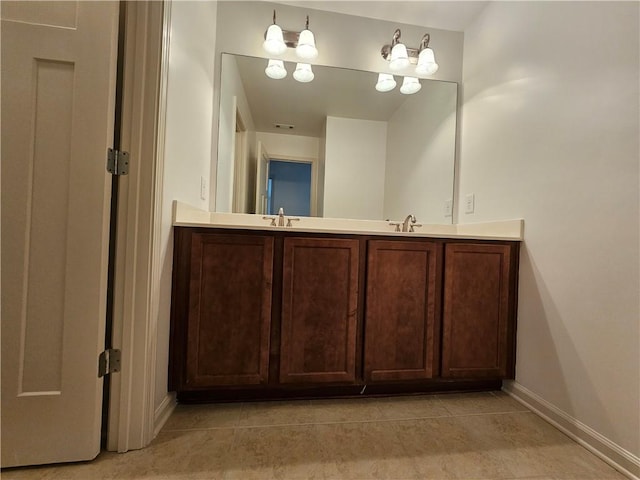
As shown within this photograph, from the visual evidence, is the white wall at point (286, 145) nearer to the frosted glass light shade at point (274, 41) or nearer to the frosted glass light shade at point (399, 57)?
the frosted glass light shade at point (274, 41)

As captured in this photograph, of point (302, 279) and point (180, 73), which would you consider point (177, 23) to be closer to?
point (180, 73)

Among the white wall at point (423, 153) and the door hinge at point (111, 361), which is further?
the white wall at point (423, 153)

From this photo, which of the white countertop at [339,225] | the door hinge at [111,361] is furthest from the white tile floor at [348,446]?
the white countertop at [339,225]

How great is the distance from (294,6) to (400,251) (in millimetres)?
1750

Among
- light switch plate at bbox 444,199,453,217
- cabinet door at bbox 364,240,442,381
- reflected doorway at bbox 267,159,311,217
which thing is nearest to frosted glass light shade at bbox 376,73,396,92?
reflected doorway at bbox 267,159,311,217

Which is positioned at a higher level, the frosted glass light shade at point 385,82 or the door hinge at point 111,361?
the frosted glass light shade at point 385,82

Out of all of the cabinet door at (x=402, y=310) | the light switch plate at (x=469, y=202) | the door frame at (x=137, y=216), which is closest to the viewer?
the door frame at (x=137, y=216)

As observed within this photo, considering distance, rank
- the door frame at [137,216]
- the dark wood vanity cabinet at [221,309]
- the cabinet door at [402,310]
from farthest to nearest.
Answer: the cabinet door at [402,310], the dark wood vanity cabinet at [221,309], the door frame at [137,216]

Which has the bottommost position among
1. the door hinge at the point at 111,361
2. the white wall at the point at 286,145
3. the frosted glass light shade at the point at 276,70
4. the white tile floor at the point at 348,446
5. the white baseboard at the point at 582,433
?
the white tile floor at the point at 348,446

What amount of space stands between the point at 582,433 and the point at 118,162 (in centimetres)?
207

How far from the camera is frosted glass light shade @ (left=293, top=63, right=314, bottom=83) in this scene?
6.21 ft

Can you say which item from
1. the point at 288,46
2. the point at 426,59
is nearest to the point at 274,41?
the point at 288,46

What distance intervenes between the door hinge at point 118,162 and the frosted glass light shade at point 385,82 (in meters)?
1.67

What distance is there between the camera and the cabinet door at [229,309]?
1259 mm
